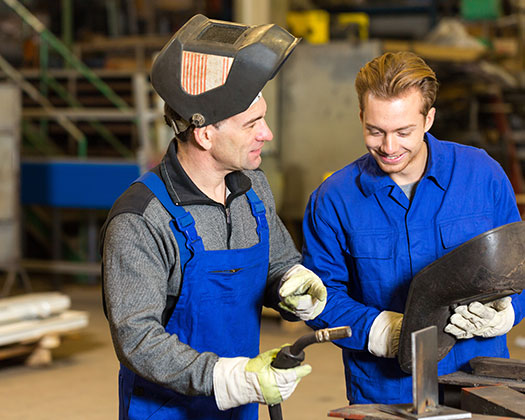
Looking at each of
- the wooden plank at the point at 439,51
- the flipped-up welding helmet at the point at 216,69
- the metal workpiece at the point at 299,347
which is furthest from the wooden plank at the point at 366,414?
the wooden plank at the point at 439,51

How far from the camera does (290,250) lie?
87.7 inches

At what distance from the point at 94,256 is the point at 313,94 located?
2.45m

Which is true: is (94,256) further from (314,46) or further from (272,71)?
(272,71)

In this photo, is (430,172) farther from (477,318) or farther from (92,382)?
(92,382)

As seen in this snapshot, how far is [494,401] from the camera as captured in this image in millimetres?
1692

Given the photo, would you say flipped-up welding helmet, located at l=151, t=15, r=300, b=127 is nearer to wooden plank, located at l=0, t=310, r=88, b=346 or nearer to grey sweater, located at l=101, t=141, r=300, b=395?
grey sweater, located at l=101, t=141, r=300, b=395

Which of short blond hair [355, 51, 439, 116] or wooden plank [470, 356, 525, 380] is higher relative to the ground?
short blond hair [355, 51, 439, 116]

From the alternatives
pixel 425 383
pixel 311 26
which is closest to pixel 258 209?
pixel 425 383

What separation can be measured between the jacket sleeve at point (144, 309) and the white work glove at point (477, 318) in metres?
0.61

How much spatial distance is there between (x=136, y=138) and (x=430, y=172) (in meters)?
6.67

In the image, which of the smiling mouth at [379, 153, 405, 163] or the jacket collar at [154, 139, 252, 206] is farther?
the smiling mouth at [379, 153, 405, 163]

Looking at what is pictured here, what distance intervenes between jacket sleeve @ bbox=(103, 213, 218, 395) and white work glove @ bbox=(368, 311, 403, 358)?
1.60 ft

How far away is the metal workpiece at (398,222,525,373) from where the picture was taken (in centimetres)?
176

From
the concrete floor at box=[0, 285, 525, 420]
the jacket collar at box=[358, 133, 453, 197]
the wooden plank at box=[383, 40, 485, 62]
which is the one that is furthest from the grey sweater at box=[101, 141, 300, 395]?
the wooden plank at box=[383, 40, 485, 62]
